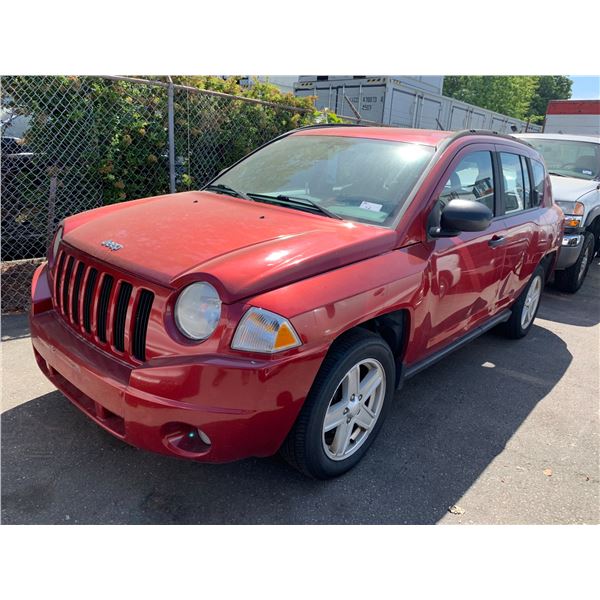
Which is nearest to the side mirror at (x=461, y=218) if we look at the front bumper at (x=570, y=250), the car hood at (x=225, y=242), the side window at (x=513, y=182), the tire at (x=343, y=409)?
the car hood at (x=225, y=242)

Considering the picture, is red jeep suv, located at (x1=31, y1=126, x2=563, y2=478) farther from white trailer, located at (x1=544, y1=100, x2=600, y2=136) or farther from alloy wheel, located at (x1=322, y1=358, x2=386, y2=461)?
white trailer, located at (x1=544, y1=100, x2=600, y2=136)

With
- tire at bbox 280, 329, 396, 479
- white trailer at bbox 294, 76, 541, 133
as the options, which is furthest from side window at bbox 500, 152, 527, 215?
white trailer at bbox 294, 76, 541, 133

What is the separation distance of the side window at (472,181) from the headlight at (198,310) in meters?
1.66

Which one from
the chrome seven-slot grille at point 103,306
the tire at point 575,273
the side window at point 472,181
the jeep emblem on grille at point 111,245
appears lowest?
the tire at point 575,273

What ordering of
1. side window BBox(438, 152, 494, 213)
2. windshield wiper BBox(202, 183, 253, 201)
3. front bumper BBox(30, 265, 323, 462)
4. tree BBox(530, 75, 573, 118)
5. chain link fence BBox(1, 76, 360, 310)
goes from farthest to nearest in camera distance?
tree BBox(530, 75, 573, 118)
chain link fence BBox(1, 76, 360, 310)
windshield wiper BBox(202, 183, 253, 201)
side window BBox(438, 152, 494, 213)
front bumper BBox(30, 265, 323, 462)

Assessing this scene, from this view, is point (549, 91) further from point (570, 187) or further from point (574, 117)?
point (570, 187)

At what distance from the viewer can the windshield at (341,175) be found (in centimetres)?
311

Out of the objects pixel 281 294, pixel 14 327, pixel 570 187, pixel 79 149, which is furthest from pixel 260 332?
pixel 570 187

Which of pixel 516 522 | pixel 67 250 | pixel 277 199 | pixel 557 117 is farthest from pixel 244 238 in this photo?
pixel 557 117

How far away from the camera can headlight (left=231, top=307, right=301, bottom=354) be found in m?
2.19

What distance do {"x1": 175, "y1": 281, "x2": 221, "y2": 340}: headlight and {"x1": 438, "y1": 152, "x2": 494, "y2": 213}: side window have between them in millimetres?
1659

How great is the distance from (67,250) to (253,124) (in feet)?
14.7

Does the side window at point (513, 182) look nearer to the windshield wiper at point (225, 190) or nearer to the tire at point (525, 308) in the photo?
the tire at point (525, 308)

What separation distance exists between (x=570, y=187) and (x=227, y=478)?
6.52 meters
